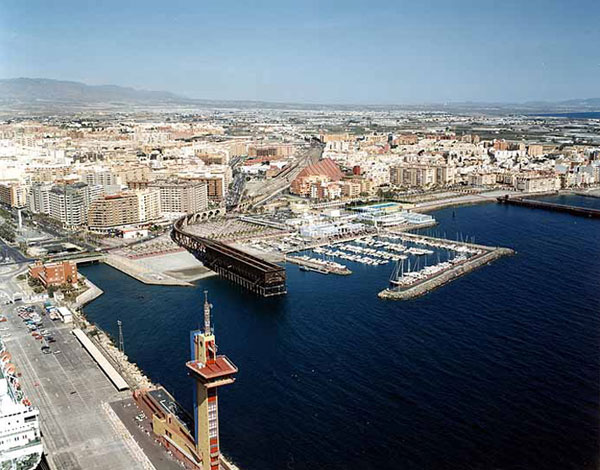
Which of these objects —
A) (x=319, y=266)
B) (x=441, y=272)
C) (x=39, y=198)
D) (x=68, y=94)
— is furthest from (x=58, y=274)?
(x=68, y=94)

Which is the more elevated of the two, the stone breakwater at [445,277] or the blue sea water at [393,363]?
the stone breakwater at [445,277]

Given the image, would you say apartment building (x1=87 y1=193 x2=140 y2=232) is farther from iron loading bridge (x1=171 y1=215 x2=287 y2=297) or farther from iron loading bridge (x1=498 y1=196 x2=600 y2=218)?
iron loading bridge (x1=498 y1=196 x2=600 y2=218)

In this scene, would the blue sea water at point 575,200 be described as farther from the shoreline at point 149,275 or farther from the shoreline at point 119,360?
the shoreline at point 119,360

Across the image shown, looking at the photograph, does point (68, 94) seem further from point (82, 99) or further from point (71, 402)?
point (71, 402)

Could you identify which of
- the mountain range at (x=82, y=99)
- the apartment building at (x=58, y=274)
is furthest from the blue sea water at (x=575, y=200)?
the apartment building at (x=58, y=274)

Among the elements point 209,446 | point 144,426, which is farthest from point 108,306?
point 209,446

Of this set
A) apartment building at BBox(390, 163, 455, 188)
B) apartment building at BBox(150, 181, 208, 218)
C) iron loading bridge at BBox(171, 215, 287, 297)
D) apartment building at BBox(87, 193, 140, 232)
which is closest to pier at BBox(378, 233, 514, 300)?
iron loading bridge at BBox(171, 215, 287, 297)
